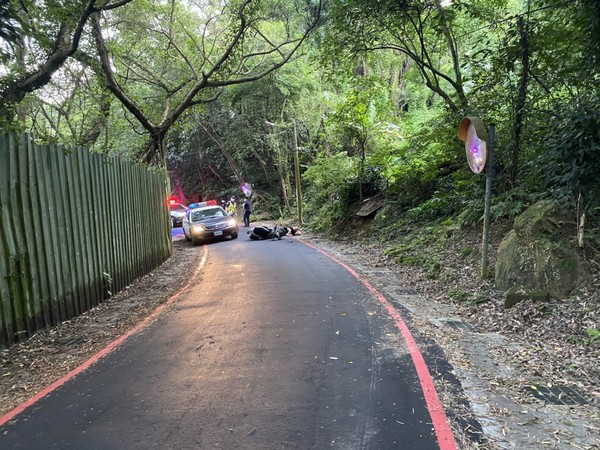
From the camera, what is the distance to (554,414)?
3.57 meters

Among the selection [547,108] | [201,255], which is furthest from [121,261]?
[547,108]

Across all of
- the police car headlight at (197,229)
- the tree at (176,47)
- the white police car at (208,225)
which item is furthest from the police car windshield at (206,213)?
the tree at (176,47)

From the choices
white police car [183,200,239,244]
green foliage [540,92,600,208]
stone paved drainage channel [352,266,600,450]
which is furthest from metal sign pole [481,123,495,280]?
white police car [183,200,239,244]

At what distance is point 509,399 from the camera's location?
12.7 ft

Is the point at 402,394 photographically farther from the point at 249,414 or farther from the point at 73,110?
the point at 73,110

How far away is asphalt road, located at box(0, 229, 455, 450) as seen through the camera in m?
3.32

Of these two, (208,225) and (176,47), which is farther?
(208,225)

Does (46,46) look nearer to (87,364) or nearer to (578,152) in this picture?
(87,364)

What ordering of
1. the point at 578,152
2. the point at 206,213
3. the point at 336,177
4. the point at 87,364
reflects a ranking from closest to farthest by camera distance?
the point at 87,364
the point at 578,152
the point at 336,177
the point at 206,213

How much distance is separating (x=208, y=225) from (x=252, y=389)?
13994mm

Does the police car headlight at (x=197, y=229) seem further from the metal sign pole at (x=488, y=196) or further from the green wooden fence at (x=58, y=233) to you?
the metal sign pole at (x=488, y=196)

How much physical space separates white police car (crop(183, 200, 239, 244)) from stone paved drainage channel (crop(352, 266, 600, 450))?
12781 mm

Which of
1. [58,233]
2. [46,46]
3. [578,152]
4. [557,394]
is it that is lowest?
[557,394]

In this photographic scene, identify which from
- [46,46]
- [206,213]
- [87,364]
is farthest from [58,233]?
[206,213]
